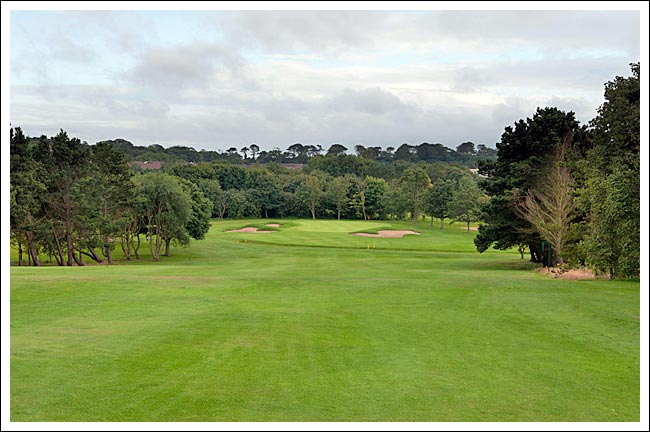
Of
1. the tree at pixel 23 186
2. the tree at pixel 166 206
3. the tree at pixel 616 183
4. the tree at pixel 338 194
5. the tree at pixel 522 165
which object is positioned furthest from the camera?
the tree at pixel 338 194

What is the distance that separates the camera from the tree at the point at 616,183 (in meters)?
22.9

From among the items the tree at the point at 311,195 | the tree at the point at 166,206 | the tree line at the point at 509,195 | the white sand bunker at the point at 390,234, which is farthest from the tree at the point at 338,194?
the tree at the point at 166,206

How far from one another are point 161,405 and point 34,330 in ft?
21.9

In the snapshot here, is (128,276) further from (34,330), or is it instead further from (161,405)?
(161,405)

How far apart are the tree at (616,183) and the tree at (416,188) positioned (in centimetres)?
6764

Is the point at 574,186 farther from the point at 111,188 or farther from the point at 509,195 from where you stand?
the point at 111,188

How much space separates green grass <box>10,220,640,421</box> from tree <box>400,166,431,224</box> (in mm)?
75137

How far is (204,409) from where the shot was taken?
8.64 meters

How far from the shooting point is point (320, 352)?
12.4m

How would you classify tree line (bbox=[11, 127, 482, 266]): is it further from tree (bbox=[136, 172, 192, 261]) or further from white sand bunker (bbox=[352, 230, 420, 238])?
white sand bunker (bbox=[352, 230, 420, 238])

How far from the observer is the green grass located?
892 cm

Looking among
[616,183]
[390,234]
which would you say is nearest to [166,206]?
[390,234]

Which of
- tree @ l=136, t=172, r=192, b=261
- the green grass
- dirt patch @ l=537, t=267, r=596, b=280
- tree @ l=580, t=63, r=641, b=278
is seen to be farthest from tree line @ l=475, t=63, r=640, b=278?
tree @ l=136, t=172, r=192, b=261

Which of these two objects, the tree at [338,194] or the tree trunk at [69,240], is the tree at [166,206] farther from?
the tree at [338,194]
